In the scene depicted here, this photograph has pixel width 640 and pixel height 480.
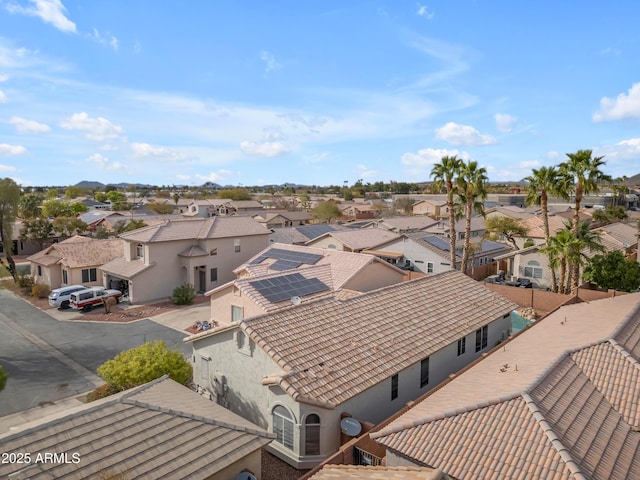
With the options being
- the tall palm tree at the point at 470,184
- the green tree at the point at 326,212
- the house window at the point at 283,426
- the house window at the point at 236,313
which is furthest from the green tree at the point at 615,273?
the green tree at the point at 326,212

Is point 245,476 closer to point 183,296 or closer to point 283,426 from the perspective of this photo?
point 283,426

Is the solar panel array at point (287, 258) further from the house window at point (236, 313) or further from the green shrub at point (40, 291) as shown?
the green shrub at point (40, 291)

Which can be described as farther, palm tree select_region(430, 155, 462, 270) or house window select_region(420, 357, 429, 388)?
palm tree select_region(430, 155, 462, 270)

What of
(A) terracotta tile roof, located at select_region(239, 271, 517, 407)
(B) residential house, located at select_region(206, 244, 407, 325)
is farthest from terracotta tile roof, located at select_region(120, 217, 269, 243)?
(A) terracotta tile roof, located at select_region(239, 271, 517, 407)

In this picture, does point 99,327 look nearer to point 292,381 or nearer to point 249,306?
point 249,306

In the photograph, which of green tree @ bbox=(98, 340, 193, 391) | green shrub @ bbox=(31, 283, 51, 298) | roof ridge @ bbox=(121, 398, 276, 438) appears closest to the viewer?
roof ridge @ bbox=(121, 398, 276, 438)

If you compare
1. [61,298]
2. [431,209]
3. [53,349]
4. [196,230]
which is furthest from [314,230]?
[431,209]

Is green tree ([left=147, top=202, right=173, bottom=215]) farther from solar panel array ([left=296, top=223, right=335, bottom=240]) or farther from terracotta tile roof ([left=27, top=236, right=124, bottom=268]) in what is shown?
terracotta tile roof ([left=27, top=236, right=124, bottom=268])
